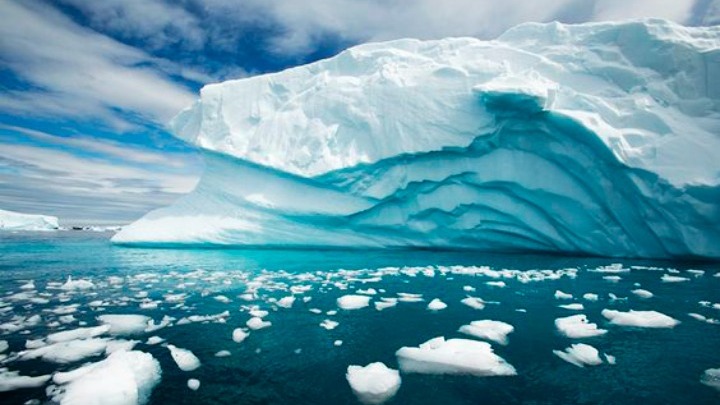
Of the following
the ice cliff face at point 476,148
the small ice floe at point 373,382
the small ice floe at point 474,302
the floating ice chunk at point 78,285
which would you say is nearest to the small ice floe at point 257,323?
→ the small ice floe at point 373,382

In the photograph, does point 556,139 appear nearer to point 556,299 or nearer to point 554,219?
point 554,219

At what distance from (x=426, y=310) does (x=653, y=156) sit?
8.94m

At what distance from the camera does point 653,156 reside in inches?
384

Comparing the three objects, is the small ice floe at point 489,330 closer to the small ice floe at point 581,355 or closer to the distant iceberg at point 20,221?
the small ice floe at point 581,355

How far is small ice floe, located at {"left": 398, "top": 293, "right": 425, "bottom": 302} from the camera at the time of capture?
5.35m

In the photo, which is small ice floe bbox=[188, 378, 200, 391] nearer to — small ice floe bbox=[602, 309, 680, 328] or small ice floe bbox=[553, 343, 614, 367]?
small ice floe bbox=[553, 343, 614, 367]

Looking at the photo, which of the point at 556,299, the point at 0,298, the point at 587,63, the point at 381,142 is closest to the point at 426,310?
the point at 556,299

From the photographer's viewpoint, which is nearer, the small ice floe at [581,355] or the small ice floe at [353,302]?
the small ice floe at [581,355]

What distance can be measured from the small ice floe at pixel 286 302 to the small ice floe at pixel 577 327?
3275mm

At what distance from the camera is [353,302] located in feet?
16.6

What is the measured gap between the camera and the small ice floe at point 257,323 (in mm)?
4004

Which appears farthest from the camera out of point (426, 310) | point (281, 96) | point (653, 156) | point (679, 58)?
point (281, 96)

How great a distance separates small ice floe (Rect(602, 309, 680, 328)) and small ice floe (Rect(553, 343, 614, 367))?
3.99ft

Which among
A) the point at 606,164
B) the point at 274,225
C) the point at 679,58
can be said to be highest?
the point at 679,58
